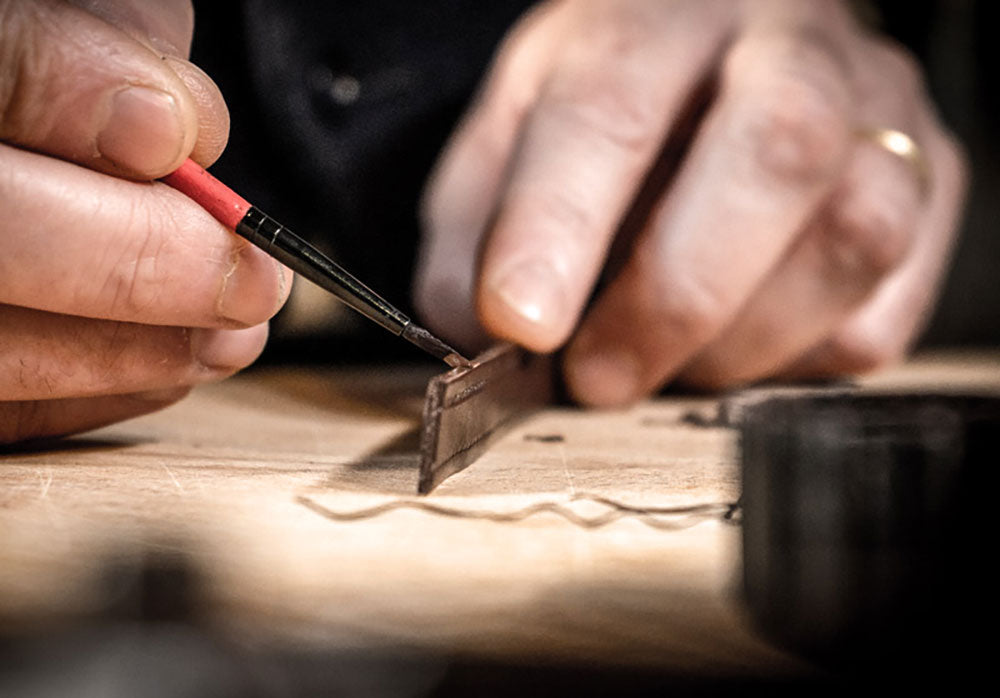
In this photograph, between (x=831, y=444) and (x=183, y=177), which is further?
(x=183, y=177)

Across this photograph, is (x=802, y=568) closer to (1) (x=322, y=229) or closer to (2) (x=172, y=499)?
(2) (x=172, y=499)

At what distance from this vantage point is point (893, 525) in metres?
0.49

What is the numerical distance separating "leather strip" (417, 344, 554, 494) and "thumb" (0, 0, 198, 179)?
1.10 ft

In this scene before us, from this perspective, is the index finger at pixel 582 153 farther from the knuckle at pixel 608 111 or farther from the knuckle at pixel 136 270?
the knuckle at pixel 136 270

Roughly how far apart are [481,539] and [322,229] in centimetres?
155

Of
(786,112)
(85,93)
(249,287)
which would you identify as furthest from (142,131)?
(786,112)

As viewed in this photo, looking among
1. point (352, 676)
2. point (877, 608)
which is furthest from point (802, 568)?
point (352, 676)

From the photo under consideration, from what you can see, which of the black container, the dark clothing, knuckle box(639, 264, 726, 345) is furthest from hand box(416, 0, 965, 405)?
the black container

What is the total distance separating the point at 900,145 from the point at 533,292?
967 mm

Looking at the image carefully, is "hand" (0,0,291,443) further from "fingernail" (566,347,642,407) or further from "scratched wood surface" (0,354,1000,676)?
"fingernail" (566,347,642,407)

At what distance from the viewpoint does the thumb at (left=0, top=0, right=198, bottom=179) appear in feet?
2.60

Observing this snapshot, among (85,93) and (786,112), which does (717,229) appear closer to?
(786,112)

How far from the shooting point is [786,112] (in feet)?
4.98

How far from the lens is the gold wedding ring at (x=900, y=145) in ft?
5.87
